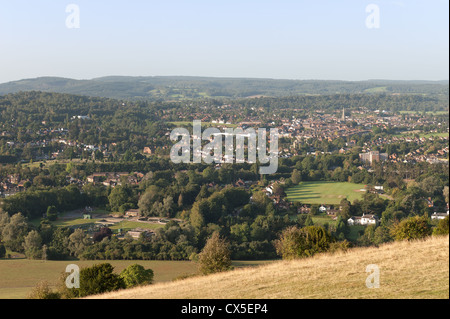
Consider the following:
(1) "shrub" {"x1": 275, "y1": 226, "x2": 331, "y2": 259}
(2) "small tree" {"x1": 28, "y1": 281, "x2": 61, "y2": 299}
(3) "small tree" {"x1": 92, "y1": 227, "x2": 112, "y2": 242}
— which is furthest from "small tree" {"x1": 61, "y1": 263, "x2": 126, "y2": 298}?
(3) "small tree" {"x1": 92, "y1": 227, "x2": 112, "y2": 242}

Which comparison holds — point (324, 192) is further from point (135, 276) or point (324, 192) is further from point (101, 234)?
point (135, 276)

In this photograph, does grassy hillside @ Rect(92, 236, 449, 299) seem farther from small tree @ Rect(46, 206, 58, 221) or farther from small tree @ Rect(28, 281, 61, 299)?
small tree @ Rect(46, 206, 58, 221)

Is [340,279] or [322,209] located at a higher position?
[340,279]

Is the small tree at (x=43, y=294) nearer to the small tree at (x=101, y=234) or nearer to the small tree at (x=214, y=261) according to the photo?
the small tree at (x=214, y=261)

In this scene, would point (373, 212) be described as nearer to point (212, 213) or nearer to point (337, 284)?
point (212, 213)

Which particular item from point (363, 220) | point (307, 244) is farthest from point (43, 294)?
point (363, 220)

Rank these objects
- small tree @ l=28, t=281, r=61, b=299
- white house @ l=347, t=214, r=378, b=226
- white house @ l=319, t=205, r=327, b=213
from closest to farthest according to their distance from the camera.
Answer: small tree @ l=28, t=281, r=61, b=299, white house @ l=347, t=214, r=378, b=226, white house @ l=319, t=205, r=327, b=213

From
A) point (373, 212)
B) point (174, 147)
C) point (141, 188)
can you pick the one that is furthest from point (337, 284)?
point (174, 147)
